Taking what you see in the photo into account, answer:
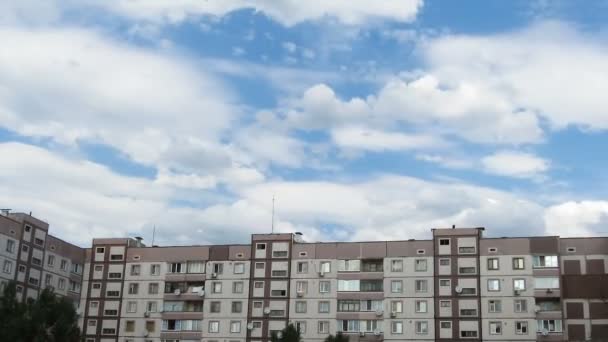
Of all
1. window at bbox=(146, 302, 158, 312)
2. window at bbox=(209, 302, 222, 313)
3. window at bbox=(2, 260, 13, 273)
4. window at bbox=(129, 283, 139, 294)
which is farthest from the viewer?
window at bbox=(129, 283, 139, 294)

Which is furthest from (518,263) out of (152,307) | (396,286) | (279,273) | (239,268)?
(152,307)

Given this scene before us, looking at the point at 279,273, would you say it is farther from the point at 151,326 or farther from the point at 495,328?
the point at 495,328

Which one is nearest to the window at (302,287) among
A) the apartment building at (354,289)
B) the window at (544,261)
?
the apartment building at (354,289)

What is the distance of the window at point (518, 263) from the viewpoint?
106756 millimetres

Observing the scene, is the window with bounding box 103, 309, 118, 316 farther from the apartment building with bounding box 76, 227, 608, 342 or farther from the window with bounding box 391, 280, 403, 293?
the window with bounding box 391, 280, 403, 293

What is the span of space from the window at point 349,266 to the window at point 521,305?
20.0 m

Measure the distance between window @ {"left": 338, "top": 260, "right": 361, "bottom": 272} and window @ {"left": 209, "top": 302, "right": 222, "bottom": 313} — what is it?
16687mm

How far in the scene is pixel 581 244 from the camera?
10588 centimetres

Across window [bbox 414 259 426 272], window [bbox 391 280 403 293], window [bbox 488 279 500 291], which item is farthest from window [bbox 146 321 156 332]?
window [bbox 488 279 500 291]

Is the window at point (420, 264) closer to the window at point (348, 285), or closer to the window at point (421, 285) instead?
the window at point (421, 285)

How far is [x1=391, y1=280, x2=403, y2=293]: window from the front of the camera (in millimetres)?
110438

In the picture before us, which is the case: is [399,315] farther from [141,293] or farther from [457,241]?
[141,293]

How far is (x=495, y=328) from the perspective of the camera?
106 meters

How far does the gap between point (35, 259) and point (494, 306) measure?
187 ft
